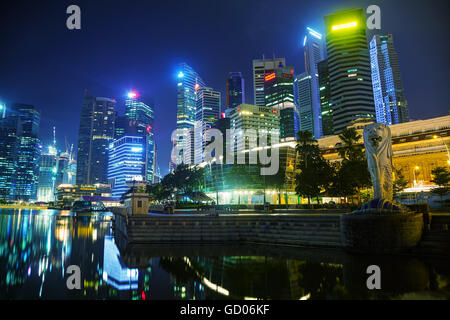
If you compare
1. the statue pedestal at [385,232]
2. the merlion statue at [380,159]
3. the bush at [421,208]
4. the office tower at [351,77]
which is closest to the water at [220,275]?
the statue pedestal at [385,232]

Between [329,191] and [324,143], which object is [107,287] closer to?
[329,191]

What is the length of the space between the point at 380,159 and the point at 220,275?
18.0 m

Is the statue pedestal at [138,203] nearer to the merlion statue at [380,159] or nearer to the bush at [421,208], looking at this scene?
the merlion statue at [380,159]

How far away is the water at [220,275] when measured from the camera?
13398 millimetres

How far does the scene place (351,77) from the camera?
18912 cm

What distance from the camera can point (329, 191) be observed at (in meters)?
47.8

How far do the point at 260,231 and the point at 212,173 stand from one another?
237 feet

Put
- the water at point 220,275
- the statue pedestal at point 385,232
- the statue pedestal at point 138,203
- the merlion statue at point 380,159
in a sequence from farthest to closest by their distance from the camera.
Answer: the statue pedestal at point 138,203, the merlion statue at point 380,159, the statue pedestal at point 385,232, the water at point 220,275

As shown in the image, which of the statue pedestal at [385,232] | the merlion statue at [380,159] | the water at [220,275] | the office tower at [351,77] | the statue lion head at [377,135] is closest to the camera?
the water at [220,275]

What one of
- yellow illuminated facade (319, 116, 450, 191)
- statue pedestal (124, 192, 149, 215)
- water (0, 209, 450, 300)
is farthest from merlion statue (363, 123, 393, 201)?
yellow illuminated facade (319, 116, 450, 191)

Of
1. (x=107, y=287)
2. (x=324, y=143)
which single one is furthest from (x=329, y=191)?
(x=324, y=143)

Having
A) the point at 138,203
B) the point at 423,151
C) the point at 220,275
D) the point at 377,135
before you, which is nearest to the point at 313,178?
the point at 377,135

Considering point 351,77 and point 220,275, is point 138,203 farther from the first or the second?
point 351,77

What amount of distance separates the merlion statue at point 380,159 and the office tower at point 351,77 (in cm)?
17428
